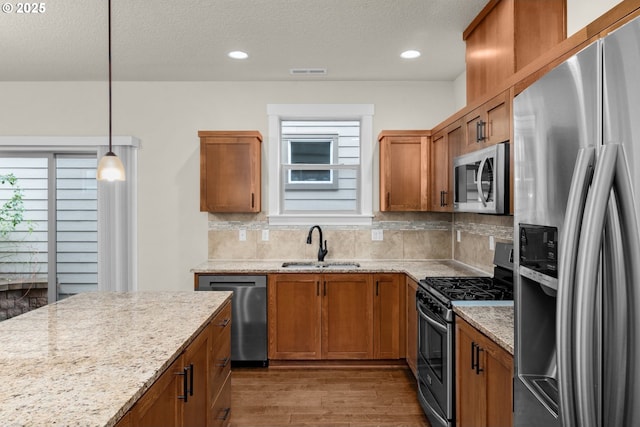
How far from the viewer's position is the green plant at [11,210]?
4570 millimetres

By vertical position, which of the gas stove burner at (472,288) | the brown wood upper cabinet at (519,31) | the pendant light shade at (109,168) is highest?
the brown wood upper cabinet at (519,31)

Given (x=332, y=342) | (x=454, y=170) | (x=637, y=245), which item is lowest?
(x=332, y=342)

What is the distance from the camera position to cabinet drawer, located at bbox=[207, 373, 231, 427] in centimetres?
224

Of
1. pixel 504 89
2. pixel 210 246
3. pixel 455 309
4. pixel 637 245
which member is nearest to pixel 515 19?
pixel 504 89

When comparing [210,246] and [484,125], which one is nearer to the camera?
[484,125]

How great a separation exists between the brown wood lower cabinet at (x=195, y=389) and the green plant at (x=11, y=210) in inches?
130

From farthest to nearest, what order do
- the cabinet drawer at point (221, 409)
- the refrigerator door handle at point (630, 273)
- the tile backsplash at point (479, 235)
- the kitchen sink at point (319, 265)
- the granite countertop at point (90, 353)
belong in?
the kitchen sink at point (319, 265) → the tile backsplash at point (479, 235) → the cabinet drawer at point (221, 409) → the granite countertop at point (90, 353) → the refrigerator door handle at point (630, 273)

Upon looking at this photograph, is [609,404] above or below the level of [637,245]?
below

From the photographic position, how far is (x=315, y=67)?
4.04 metres

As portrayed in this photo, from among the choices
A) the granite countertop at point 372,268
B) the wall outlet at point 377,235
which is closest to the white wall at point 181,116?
the wall outlet at point 377,235

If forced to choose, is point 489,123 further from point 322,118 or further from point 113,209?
point 113,209

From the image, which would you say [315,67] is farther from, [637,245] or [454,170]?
[637,245]

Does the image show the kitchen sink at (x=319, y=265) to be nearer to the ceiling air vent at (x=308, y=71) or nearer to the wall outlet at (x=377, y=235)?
the wall outlet at (x=377, y=235)

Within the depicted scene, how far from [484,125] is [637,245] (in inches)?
82.9
